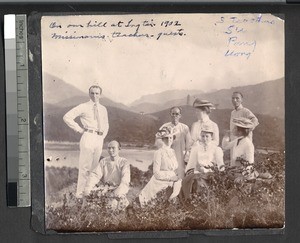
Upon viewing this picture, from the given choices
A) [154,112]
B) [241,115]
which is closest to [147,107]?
[154,112]

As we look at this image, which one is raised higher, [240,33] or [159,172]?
[240,33]

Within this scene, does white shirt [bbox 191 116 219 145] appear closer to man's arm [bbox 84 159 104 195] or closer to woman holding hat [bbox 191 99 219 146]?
woman holding hat [bbox 191 99 219 146]

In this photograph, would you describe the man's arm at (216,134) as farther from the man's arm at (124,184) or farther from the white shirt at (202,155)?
the man's arm at (124,184)

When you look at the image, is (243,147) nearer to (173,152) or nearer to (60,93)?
(173,152)

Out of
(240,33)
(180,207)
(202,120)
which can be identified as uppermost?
(240,33)

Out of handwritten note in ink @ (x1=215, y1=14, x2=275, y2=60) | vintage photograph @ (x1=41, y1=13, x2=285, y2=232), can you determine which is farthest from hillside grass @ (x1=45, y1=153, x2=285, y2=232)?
handwritten note in ink @ (x1=215, y1=14, x2=275, y2=60)
